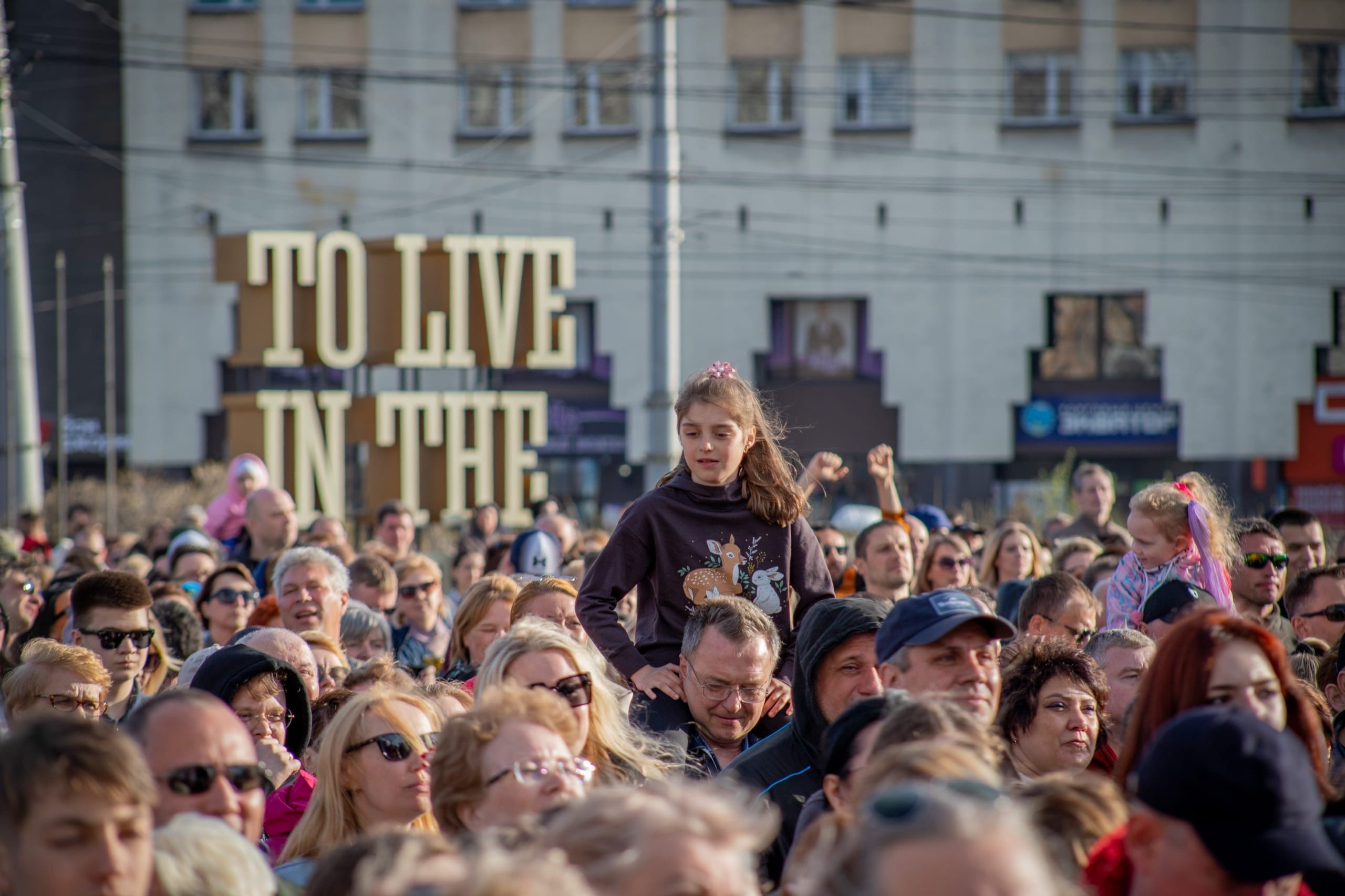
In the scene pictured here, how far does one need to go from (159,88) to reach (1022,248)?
19.6 meters

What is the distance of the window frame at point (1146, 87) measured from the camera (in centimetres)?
3095

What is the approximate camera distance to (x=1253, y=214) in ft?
101

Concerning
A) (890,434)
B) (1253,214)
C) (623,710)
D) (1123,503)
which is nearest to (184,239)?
(890,434)

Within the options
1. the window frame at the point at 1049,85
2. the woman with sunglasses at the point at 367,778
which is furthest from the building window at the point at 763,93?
the woman with sunglasses at the point at 367,778

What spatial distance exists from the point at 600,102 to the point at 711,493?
92.5 feet

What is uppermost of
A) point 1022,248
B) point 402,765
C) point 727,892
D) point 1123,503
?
point 1022,248

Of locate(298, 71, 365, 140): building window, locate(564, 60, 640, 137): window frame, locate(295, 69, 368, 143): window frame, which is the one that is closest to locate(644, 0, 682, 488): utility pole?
locate(564, 60, 640, 137): window frame

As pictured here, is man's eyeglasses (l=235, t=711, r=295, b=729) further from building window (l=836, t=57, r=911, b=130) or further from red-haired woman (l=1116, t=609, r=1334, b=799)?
building window (l=836, t=57, r=911, b=130)

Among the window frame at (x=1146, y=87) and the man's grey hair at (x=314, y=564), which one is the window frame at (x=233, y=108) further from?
the man's grey hair at (x=314, y=564)

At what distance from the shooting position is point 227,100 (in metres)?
33.0

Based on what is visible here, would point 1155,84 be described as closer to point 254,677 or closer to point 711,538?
point 711,538

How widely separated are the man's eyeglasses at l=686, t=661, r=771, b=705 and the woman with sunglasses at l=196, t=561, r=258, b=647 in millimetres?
3780

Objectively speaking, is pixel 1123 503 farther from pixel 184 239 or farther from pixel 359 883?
pixel 359 883

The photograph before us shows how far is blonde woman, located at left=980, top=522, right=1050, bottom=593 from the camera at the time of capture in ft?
31.0
